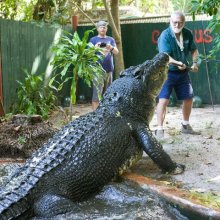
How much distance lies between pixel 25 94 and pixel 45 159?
5.63 metres

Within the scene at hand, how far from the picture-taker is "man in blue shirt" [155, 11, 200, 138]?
21.4 feet

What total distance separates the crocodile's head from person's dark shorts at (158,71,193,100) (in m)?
1.48

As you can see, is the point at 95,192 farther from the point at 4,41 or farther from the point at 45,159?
the point at 4,41

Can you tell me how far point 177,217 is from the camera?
3311mm

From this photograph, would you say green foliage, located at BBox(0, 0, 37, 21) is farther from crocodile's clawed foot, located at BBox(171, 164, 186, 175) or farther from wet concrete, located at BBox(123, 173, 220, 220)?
wet concrete, located at BBox(123, 173, 220, 220)

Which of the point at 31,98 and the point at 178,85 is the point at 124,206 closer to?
the point at 178,85

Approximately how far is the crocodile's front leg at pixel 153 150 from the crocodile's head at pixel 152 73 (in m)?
0.64

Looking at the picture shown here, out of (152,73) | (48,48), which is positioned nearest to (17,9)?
(48,48)

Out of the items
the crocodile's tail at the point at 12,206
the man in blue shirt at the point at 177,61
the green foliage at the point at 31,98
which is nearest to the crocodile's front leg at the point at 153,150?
the crocodile's tail at the point at 12,206

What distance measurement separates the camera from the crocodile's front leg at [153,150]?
4430 millimetres

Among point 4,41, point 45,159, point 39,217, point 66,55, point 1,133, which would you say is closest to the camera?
point 39,217

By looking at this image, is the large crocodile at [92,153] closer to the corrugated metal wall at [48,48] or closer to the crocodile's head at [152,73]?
the crocodile's head at [152,73]

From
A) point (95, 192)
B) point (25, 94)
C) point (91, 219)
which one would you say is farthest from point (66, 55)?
point (91, 219)

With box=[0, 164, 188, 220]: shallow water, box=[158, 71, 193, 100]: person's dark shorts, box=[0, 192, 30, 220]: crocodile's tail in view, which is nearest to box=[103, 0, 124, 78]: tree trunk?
box=[158, 71, 193, 100]: person's dark shorts
